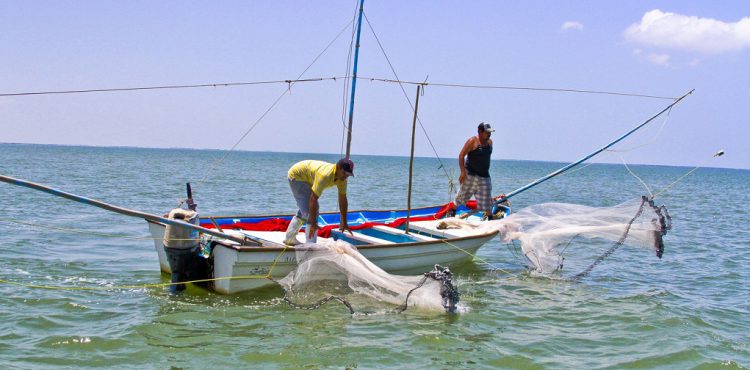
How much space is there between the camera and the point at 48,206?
1867cm

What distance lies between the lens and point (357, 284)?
7.92 meters

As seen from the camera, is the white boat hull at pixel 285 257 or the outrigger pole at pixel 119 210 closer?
the outrigger pole at pixel 119 210

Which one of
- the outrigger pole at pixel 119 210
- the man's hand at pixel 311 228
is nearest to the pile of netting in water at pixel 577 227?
the man's hand at pixel 311 228

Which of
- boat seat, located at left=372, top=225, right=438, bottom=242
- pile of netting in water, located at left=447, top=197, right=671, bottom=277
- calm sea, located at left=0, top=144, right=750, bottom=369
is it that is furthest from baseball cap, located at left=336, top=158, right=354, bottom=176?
pile of netting in water, located at left=447, top=197, right=671, bottom=277

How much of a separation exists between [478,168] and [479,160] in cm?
15

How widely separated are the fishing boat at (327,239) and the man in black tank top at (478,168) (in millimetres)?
864

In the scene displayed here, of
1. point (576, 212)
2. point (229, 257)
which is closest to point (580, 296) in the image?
point (576, 212)

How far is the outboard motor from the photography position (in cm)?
786

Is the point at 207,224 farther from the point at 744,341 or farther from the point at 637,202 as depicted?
the point at 744,341

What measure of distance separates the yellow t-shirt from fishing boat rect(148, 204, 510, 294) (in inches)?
30.1

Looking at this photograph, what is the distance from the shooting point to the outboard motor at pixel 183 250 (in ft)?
25.8

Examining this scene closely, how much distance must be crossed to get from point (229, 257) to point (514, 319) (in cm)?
359

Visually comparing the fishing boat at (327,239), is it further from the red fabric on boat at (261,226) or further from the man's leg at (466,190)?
the man's leg at (466,190)

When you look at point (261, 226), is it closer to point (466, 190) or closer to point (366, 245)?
point (366, 245)
